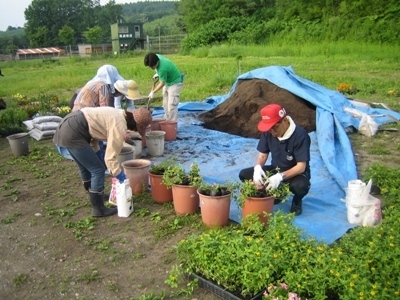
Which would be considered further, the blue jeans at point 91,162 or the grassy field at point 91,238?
the blue jeans at point 91,162

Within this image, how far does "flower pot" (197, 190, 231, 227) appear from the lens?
3678 millimetres

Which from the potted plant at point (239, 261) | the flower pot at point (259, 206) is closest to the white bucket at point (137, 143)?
the flower pot at point (259, 206)

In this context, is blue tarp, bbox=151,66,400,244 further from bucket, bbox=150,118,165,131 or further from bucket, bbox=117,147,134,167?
bucket, bbox=117,147,134,167

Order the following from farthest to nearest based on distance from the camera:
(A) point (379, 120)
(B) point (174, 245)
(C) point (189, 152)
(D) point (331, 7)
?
1. (D) point (331, 7)
2. (A) point (379, 120)
3. (C) point (189, 152)
4. (B) point (174, 245)

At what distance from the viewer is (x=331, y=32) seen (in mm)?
21641

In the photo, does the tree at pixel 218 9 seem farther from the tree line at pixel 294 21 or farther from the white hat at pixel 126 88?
the white hat at pixel 126 88

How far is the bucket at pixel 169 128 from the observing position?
21.6 feet

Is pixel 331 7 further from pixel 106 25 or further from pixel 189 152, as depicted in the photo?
pixel 106 25

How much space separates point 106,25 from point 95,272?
88.4 m

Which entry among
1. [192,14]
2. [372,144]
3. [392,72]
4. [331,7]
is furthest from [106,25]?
[372,144]

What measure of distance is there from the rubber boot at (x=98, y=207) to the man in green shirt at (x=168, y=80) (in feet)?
10.0

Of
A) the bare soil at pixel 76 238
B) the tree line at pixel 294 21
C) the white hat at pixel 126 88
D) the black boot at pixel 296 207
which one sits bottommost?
the bare soil at pixel 76 238

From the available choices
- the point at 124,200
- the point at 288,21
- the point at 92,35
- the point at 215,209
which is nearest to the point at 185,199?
the point at 215,209

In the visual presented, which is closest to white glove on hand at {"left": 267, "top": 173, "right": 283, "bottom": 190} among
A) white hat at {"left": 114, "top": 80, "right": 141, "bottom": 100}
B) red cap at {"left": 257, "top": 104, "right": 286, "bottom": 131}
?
red cap at {"left": 257, "top": 104, "right": 286, "bottom": 131}
